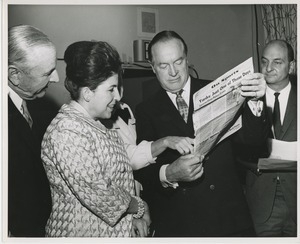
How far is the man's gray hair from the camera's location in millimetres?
1311

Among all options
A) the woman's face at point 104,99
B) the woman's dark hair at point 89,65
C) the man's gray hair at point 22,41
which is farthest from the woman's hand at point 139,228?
the man's gray hair at point 22,41

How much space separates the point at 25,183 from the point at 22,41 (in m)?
0.52

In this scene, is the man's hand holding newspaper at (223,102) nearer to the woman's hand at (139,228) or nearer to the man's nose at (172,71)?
the man's nose at (172,71)

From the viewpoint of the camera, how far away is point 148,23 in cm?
137

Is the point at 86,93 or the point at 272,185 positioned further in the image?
the point at 272,185

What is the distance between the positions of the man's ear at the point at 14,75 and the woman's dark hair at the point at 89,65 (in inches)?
7.3

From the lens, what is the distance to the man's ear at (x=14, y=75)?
1324 millimetres

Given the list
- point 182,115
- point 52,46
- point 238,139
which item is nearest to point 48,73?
point 52,46

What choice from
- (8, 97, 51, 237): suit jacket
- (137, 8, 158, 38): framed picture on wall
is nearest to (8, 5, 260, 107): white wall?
(137, 8, 158, 38): framed picture on wall

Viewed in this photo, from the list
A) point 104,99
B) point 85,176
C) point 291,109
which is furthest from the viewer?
point 291,109

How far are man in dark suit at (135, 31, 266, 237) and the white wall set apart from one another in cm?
6

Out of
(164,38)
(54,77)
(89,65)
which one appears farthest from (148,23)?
(54,77)

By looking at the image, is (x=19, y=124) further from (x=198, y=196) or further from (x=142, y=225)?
(x=198, y=196)

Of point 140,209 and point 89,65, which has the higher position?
point 89,65
